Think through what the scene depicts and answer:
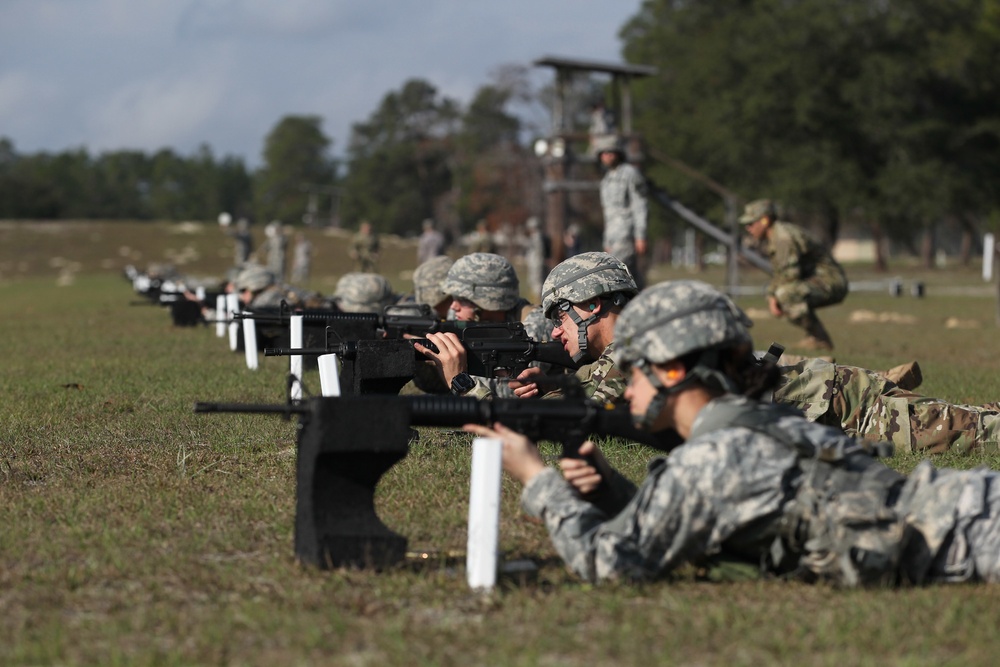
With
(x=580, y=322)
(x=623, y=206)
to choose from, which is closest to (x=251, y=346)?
(x=580, y=322)

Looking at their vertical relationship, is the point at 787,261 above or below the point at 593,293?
above

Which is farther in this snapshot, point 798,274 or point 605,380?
point 798,274

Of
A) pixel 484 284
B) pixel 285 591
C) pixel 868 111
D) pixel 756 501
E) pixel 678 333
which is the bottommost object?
pixel 285 591

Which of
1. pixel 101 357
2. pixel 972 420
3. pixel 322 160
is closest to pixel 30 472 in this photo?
pixel 972 420

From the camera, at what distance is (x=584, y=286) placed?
7.79m

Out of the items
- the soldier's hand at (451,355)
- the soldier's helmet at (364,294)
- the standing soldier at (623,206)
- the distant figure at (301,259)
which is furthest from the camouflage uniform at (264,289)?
the distant figure at (301,259)

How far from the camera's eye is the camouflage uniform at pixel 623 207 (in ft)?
68.3

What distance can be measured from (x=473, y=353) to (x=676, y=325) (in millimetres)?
3466

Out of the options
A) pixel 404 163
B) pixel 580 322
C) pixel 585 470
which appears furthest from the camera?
pixel 404 163

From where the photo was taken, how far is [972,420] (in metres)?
8.62

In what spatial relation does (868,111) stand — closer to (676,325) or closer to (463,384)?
(463,384)

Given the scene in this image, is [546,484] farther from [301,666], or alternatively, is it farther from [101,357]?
[101,357]

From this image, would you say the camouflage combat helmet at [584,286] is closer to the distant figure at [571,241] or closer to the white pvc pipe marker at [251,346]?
the white pvc pipe marker at [251,346]

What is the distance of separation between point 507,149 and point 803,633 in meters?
89.9
